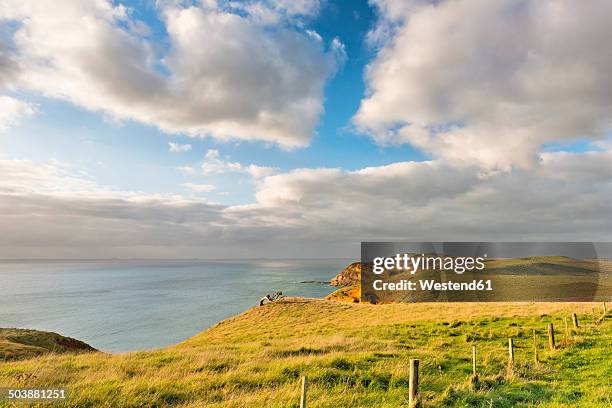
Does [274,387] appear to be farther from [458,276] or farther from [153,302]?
[153,302]

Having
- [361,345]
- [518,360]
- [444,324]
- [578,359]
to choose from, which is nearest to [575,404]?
[518,360]

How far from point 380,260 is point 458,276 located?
45.9 m

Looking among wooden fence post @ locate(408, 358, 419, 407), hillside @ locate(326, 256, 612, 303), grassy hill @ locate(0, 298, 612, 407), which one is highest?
wooden fence post @ locate(408, 358, 419, 407)

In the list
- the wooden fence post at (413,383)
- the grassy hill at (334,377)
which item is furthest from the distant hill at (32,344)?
the wooden fence post at (413,383)

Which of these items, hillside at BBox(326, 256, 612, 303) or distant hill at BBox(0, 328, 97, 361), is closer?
distant hill at BBox(0, 328, 97, 361)

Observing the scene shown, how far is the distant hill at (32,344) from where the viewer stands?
66.4 ft

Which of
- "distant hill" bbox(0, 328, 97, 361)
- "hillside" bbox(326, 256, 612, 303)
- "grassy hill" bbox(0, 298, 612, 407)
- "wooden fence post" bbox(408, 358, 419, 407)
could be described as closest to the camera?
"wooden fence post" bbox(408, 358, 419, 407)

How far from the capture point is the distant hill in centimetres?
2023

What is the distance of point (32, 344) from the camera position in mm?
25281

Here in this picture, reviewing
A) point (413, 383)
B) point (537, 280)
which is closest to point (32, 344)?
point (413, 383)

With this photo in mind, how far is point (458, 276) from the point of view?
87.8 meters

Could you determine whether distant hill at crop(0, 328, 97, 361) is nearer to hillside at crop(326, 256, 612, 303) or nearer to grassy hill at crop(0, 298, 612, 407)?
grassy hill at crop(0, 298, 612, 407)

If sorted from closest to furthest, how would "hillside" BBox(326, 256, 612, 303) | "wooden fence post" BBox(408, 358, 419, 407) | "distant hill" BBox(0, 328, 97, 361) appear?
"wooden fence post" BBox(408, 358, 419, 407), "distant hill" BBox(0, 328, 97, 361), "hillside" BBox(326, 256, 612, 303)

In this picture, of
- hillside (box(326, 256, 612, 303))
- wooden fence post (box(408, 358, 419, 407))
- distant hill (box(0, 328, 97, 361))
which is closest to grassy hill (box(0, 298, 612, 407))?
wooden fence post (box(408, 358, 419, 407))
